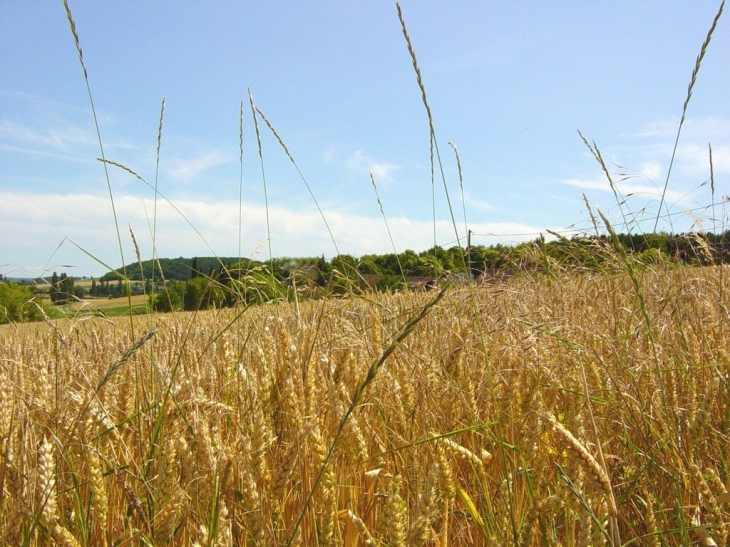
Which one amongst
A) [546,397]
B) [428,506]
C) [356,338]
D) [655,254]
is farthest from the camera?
[655,254]

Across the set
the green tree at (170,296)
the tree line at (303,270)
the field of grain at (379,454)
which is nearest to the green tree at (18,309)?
the tree line at (303,270)

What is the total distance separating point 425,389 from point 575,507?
29.0 inches

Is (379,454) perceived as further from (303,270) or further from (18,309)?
(18,309)

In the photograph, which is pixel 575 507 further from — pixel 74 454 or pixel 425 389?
pixel 74 454

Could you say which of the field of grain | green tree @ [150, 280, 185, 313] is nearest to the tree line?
green tree @ [150, 280, 185, 313]

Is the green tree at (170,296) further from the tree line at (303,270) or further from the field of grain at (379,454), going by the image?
the field of grain at (379,454)

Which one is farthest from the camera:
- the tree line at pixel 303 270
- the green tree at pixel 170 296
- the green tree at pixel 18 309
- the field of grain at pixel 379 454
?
the green tree at pixel 18 309

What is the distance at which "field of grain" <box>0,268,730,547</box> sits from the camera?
1.03 metres

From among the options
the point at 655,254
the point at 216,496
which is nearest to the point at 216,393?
the point at 216,496

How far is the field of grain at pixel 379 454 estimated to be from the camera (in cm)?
103

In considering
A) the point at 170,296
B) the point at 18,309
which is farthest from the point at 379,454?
the point at 18,309

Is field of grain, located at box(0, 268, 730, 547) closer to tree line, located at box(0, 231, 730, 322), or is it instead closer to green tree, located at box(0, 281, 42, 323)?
tree line, located at box(0, 231, 730, 322)

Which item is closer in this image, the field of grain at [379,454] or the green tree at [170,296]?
the field of grain at [379,454]

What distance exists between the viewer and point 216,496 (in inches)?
41.5
